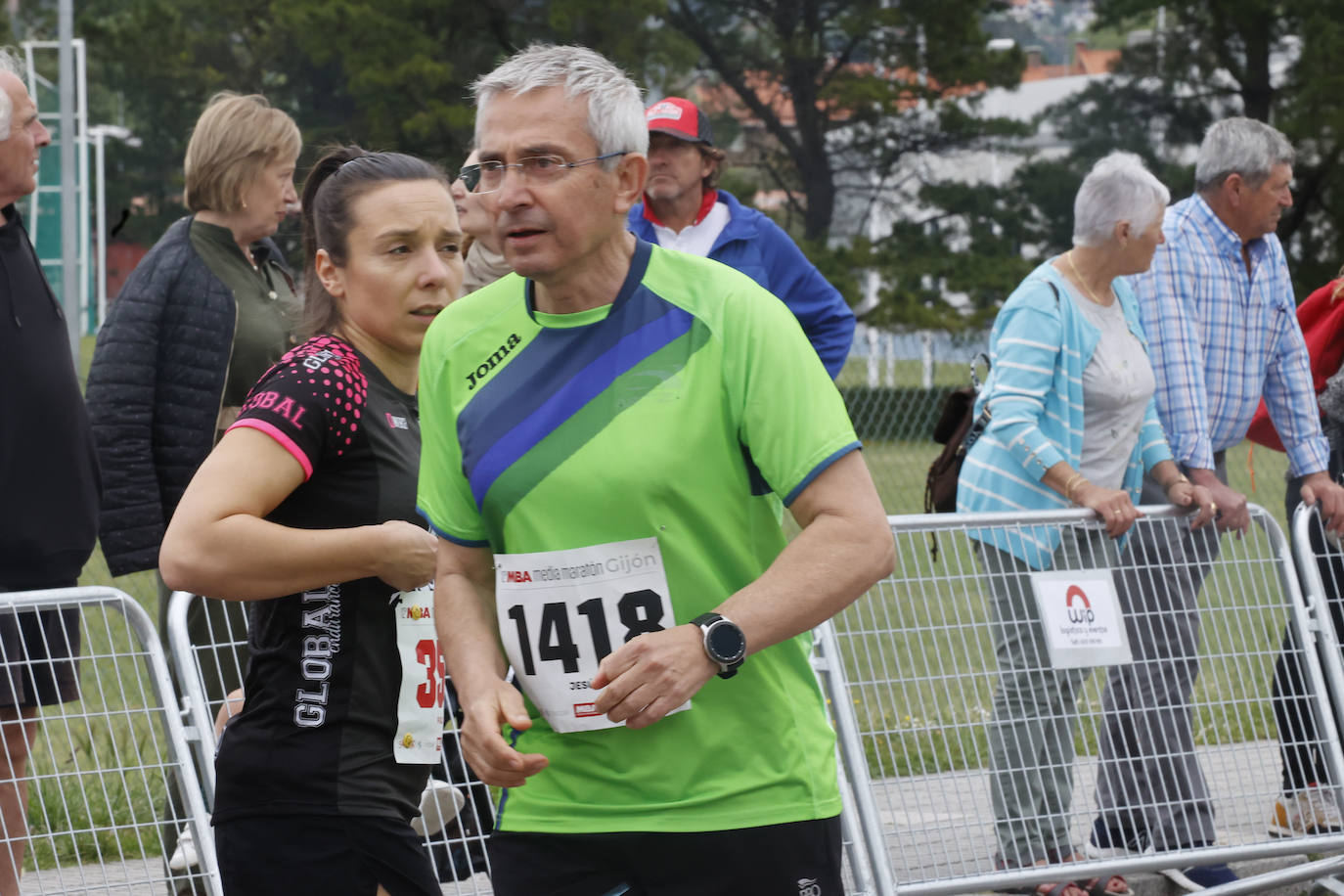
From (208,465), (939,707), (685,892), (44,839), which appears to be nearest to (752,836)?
(685,892)

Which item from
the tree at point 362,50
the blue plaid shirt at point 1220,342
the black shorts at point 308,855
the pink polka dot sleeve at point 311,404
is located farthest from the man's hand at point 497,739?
the tree at point 362,50

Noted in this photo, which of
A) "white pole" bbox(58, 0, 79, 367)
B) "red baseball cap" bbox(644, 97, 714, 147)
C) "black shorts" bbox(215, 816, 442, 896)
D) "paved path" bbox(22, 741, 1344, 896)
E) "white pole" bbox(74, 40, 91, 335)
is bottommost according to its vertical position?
"paved path" bbox(22, 741, 1344, 896)

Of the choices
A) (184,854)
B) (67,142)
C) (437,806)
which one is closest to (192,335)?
(184,854)

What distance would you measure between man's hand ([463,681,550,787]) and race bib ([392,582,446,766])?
17.2 inches

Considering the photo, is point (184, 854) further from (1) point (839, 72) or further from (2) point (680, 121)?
(1) point (839, 72)

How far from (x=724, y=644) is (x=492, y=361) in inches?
22.7

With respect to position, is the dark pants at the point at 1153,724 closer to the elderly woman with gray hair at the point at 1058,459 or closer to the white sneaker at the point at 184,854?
the elderly woman with gray hair at the point at 1058,459

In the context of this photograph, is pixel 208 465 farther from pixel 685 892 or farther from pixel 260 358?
pixel 260 358

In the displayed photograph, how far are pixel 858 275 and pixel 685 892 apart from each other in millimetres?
29879

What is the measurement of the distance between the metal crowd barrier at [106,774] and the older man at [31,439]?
0.24 ft

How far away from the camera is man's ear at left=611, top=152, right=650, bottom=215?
2.47 m

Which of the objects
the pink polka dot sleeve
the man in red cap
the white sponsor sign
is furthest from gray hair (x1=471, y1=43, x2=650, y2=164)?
the man in red cap

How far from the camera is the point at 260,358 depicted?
4.77 m

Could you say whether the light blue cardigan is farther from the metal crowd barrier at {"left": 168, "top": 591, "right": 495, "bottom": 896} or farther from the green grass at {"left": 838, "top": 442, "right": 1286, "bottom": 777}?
the metal crowd barrier at {"left": 168, "top": 591, "right": 495, "bottom": 896}
